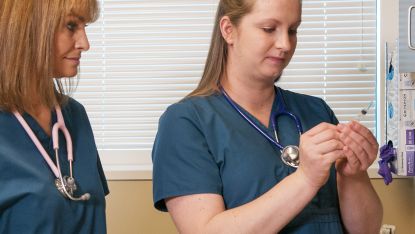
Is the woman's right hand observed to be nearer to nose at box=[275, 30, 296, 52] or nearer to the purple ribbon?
nose at box=[275, 30, 296, 52]

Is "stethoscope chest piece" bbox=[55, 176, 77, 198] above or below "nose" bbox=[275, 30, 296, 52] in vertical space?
below

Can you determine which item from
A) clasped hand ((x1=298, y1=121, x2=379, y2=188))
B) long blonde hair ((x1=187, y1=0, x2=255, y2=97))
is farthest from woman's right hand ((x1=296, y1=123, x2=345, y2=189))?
long blonde hair ((x1=187, y1=0, x2=255, y2=97))

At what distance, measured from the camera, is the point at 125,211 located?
218cm

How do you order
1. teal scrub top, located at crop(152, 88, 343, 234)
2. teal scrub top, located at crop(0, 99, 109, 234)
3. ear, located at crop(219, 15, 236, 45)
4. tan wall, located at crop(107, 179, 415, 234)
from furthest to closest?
1. tan wall, located at crop(107, 179, 415, 234)
2. ear, located at crop(219, 15, 236, 45)
3. teal scrub top, located at crop(152, 88, 343, 234)
4. teal scrub top, located at crop(0, 99, 109, 234)

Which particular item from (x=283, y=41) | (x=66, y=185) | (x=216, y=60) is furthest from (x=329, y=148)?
(x=66, y=185)

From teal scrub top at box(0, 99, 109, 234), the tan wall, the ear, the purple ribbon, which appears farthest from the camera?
the tan wall

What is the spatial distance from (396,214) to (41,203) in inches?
56.4

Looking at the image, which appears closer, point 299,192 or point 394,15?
point 299,192

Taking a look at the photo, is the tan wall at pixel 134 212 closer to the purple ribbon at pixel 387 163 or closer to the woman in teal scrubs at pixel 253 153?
the purple ribbon at pixel 387 163

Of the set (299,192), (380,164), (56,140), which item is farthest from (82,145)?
(380,164)

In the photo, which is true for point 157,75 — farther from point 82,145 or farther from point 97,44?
point 82,145

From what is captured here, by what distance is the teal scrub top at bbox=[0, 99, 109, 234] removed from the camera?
1095mm

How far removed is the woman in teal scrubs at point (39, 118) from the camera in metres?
1.10

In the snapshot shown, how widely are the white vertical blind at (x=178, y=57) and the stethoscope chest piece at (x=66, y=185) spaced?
1.02 metres
